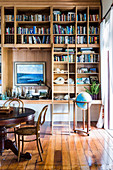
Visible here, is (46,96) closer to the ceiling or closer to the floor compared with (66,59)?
closer to the floor

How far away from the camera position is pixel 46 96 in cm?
639

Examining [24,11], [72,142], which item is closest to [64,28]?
[24,11]

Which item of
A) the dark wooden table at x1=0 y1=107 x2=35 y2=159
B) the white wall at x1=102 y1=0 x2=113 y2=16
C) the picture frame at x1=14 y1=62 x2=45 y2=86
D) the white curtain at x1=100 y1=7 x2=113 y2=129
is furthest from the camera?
the picture frame at x1=14 y1=62 x2=45 y2=86

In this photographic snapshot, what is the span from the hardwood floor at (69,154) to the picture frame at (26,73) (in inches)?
84.5

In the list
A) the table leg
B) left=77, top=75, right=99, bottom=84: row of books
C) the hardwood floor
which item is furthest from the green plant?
the table leg

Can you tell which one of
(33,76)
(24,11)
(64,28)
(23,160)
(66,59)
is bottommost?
(23,160)

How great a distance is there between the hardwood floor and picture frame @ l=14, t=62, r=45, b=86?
2147 mm

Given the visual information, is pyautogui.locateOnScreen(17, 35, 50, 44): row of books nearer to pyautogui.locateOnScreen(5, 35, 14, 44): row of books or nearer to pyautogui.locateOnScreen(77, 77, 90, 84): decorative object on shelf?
pyautogui.locateOnScreen(5, 35, 14, 44): row of books

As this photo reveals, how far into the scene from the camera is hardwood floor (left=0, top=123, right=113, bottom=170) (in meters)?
3.14

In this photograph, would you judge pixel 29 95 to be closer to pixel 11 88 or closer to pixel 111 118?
pixel 11 88

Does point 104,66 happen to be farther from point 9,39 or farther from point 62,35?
point 9,39

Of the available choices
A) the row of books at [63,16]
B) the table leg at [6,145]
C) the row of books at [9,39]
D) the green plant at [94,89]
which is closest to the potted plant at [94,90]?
the green plant at [94,89]

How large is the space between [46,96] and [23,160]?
123 inches

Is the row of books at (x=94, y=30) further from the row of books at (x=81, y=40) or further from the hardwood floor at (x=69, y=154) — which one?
the hardwood floor at (x=69, y=154)
